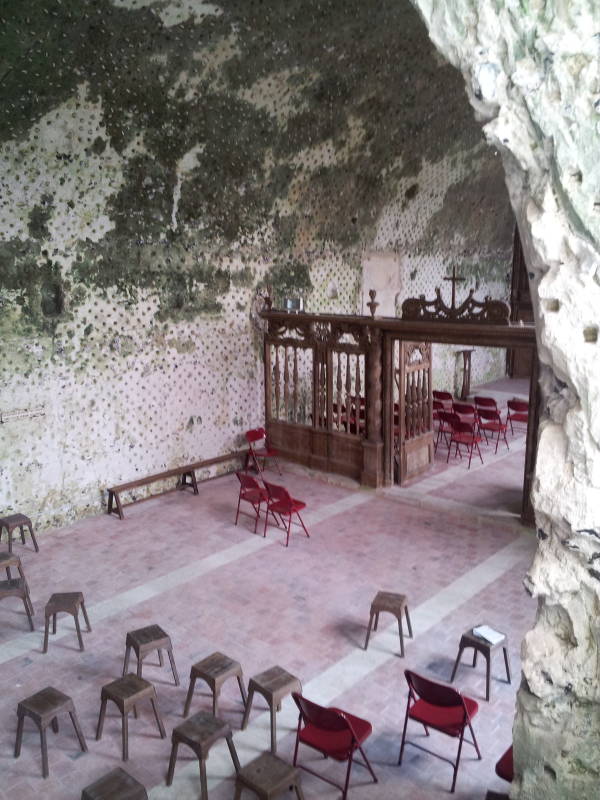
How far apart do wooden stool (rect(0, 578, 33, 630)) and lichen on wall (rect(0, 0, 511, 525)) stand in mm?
2672

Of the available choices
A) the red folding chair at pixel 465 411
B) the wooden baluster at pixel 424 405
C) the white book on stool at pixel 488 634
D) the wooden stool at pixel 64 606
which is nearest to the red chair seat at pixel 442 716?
the white book on stool at pixel 488 634

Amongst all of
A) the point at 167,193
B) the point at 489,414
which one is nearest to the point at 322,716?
the point at 167,193

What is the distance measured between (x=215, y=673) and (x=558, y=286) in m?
4.48

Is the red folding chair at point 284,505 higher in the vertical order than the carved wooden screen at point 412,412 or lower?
lower

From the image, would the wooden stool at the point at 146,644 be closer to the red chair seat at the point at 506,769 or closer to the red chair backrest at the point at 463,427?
the red chair seat at the point at 506,769

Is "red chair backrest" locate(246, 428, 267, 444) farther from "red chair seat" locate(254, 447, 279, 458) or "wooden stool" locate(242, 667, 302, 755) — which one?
"wooden stool" locate(242, 667, 302, 755)

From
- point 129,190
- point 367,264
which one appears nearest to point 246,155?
point 129,190

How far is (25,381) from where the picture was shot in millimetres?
10469

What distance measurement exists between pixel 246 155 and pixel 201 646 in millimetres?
8259

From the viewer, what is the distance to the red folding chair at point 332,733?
214 inches

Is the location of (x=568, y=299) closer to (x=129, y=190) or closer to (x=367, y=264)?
(x=129, y=190)

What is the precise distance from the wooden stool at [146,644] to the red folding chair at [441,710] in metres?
2.44

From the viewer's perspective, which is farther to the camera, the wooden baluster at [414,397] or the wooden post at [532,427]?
the wooden baluster at [414,397]

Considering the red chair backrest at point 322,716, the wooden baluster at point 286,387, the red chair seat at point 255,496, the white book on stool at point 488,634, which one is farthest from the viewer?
the wooden baluster at point 286,387
